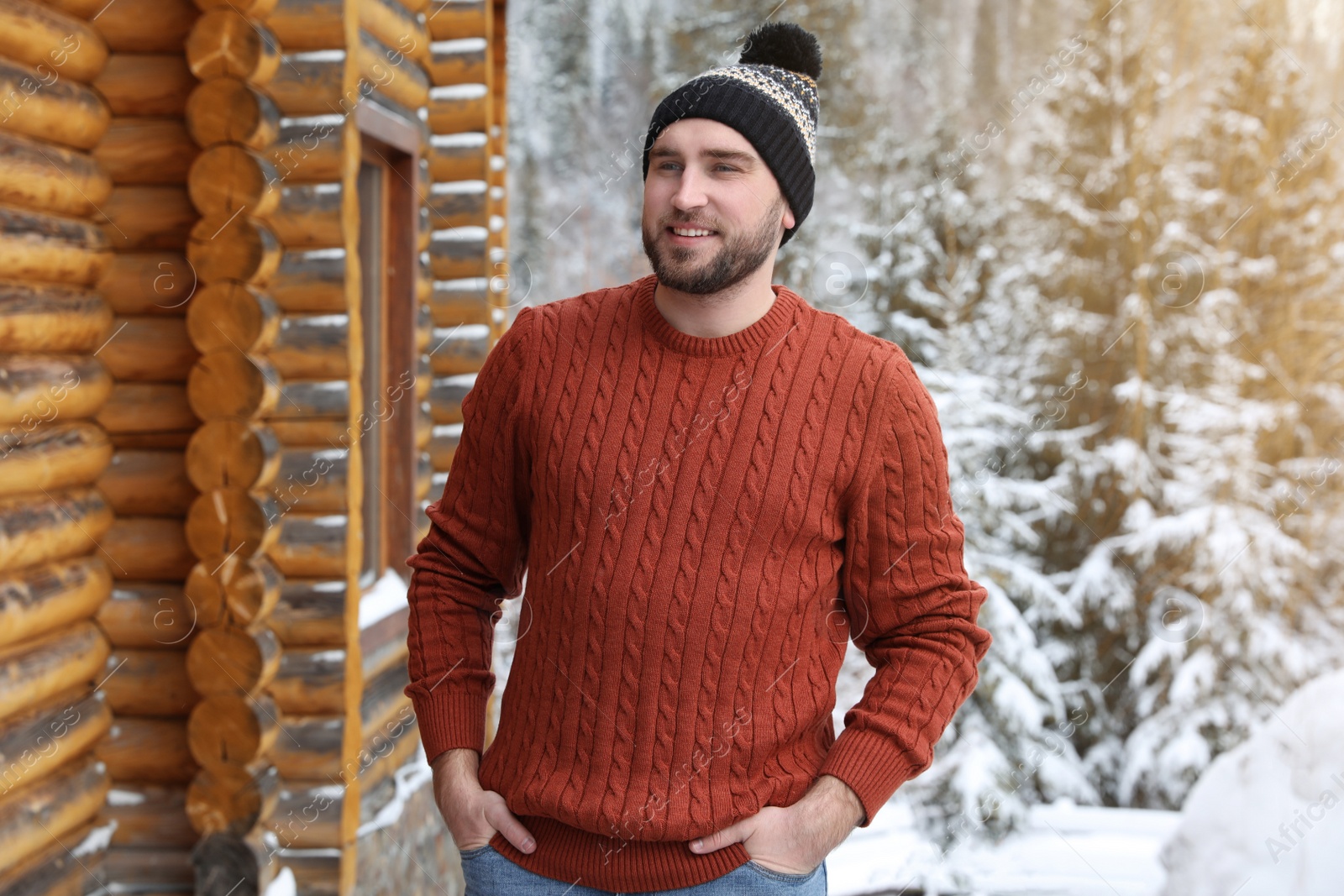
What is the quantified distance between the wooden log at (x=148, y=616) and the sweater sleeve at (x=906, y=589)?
7.32 feet

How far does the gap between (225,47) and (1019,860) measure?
22.3ft

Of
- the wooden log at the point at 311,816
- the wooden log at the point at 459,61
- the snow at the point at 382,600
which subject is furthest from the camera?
the wooden log at the point at 459,61

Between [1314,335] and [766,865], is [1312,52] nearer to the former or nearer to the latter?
[1314,335]

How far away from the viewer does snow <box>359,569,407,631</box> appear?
13.8 ft

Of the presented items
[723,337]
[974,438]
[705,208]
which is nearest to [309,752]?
[723,337]

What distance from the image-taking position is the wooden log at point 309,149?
321cm

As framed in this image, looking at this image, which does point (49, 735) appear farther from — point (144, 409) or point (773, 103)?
point (773, 103)

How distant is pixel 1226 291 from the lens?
10.4 metres

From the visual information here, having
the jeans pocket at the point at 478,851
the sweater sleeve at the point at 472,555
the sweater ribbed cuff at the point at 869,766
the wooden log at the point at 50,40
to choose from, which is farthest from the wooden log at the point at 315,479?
the sweater ribbed cuff at the point at 869,766

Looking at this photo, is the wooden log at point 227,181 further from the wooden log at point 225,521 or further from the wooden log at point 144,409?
the wooden log at point 225,521

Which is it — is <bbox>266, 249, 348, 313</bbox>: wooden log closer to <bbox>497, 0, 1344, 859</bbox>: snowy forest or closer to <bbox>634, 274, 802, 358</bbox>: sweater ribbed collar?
<bbox>634, 274, 802, 358</bbox>: sweater ribbed collar

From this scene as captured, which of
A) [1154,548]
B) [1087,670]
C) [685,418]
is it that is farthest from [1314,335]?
[685,418]

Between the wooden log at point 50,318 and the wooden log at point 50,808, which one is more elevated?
the wooden log at point 50,318

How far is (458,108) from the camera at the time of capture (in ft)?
17.0
